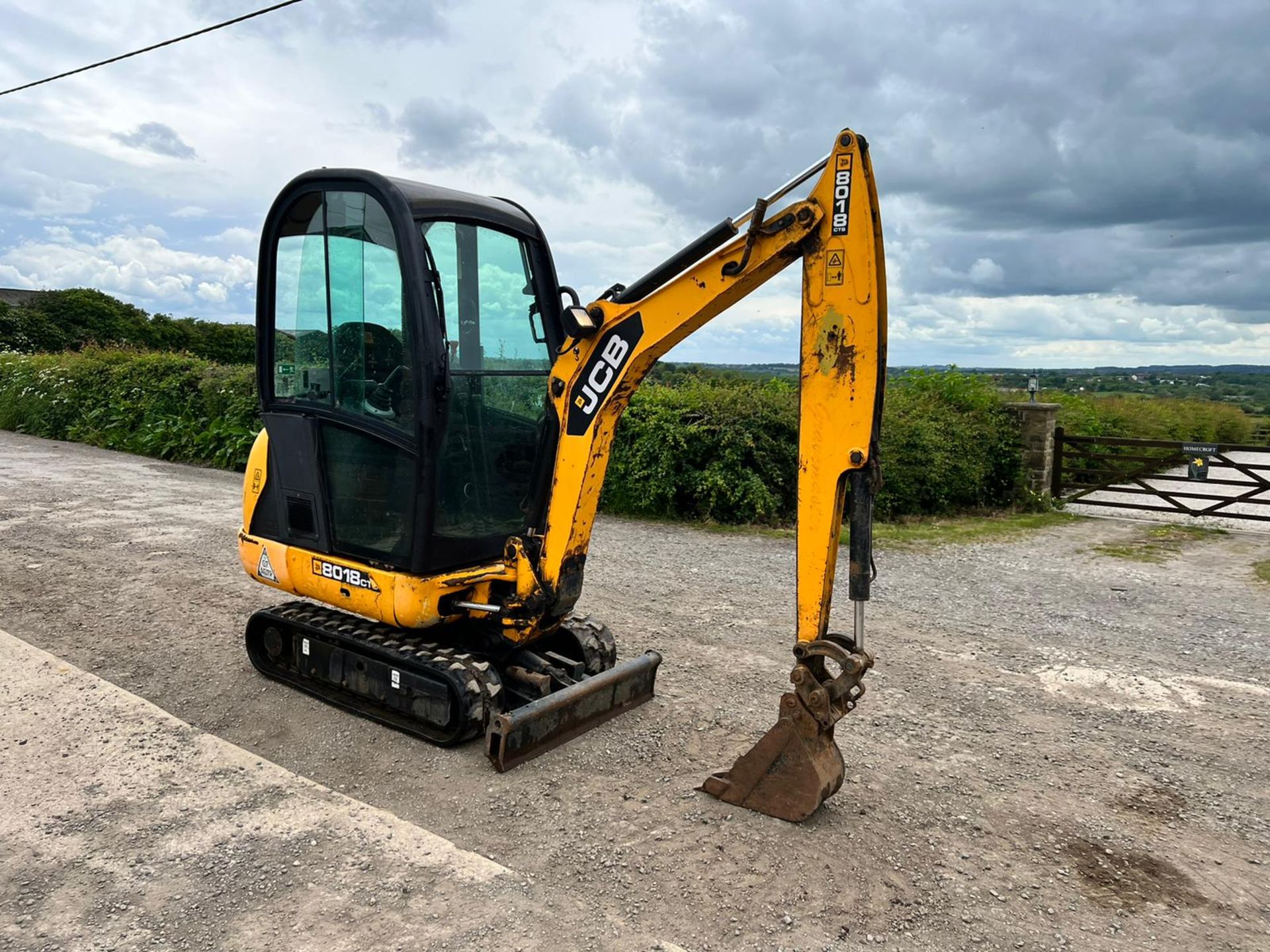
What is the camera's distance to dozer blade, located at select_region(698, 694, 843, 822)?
4.29 metres

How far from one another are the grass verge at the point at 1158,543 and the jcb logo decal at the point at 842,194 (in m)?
7.93

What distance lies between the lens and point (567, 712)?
16.8 ft

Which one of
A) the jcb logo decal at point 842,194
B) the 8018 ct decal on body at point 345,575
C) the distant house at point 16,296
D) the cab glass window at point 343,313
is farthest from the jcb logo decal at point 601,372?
the distant house at point 16,296

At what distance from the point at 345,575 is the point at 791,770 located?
2.62 metres

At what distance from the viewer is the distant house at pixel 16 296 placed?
43500 millimetres

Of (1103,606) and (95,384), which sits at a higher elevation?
(95,384)

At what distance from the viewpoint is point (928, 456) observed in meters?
12.3

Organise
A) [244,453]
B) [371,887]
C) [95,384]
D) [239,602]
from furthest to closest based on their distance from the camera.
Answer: [95,384] < [244,453] < [239,602] < [371,887]

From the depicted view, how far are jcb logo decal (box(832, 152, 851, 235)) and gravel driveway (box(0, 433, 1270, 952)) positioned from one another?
102 inches

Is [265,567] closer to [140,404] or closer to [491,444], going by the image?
[491,444]

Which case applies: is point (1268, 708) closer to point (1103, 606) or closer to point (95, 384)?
point (1103, 606)

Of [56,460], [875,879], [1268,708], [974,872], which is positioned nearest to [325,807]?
[875,879]

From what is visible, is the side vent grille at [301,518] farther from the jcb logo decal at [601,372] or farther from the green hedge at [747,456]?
the green hedge at [747,456]

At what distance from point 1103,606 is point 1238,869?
4646 mm
